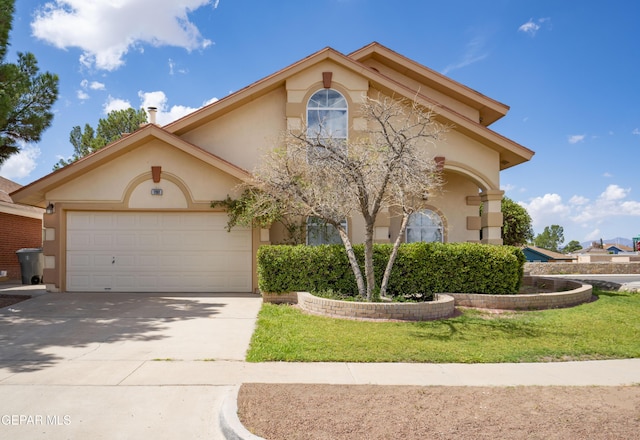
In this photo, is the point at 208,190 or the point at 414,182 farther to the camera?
the point at 208,190

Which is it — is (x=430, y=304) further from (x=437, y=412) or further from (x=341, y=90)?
(x=341, y=90)

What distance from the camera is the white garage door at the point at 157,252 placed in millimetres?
13734

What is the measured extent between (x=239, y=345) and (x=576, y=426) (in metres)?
5.09

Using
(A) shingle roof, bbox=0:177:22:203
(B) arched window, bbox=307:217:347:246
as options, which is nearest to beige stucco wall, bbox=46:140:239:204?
(B) arched window, bbox=307:217:347:246

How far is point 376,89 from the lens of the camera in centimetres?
1550

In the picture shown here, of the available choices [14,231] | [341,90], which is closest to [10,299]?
[14,231]

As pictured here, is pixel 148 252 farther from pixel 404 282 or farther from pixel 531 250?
pixel 531 250

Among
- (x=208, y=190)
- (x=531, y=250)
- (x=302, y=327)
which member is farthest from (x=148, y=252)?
(x=531, y=250)

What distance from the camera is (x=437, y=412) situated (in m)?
4.90

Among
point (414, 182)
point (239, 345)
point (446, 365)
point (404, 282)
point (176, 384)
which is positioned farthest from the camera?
point (404, 282)

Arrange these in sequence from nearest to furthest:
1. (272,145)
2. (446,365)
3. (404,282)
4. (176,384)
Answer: (176,384) < (446,365) < (404,282) < (272,145)

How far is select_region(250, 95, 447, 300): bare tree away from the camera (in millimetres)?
10016

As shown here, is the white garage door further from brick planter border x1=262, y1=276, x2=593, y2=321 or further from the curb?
the curb

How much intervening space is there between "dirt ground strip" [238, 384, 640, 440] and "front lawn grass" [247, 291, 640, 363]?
4.60 ft
